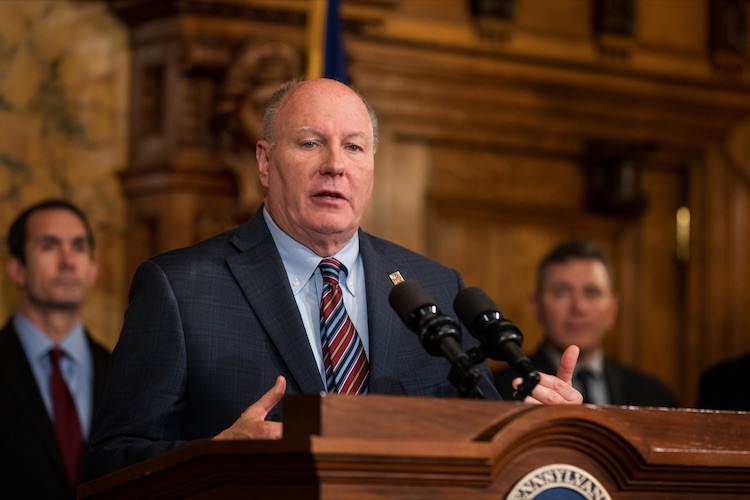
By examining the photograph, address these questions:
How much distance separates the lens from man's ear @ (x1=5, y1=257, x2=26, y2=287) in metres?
5.44

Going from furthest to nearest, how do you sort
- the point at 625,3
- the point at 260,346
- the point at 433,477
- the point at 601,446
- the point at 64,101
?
the point at 625,3
the point at 64,101
the point at 260,346
the point at 601,446
the point at 433,477

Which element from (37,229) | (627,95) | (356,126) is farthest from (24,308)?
(627,95)

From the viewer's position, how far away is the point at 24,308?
5.43m

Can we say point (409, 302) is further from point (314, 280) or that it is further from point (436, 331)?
point (314, 280)

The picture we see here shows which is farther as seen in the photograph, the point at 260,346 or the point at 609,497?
the point at 260,346

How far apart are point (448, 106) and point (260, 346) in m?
3.81

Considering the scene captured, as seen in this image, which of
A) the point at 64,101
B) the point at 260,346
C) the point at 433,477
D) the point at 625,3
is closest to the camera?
the point at 433,477

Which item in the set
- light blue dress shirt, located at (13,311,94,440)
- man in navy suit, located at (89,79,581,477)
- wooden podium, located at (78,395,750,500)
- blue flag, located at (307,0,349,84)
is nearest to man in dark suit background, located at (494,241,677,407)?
blue flag, located at (307,0,349,84)

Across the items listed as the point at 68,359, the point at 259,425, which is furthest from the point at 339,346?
the point at 68,359

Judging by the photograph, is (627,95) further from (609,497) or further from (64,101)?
(609,497)

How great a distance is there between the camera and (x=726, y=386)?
5.39 m

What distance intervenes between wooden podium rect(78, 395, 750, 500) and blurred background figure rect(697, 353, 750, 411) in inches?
118

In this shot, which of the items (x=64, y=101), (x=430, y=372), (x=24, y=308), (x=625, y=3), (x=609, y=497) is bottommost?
(x=609, y=497)

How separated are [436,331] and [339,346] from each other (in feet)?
1.96
